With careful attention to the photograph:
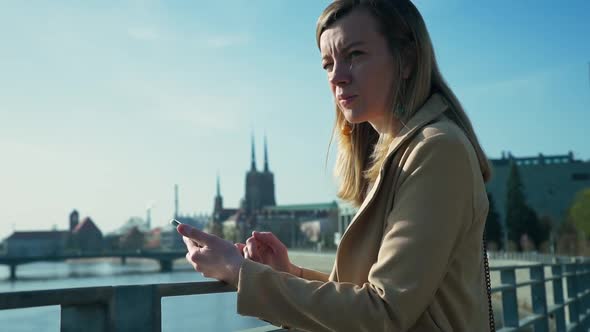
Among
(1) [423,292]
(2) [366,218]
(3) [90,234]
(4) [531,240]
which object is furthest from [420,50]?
(3) [90,234]

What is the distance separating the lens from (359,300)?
1.10 metres

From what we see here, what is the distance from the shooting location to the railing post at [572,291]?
5.30 metres

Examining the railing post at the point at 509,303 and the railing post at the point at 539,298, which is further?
the railing post at the point at 539,298

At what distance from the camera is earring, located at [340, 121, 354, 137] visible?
164 centimetres

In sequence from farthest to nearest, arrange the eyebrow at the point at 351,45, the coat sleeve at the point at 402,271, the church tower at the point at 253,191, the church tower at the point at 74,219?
the church tower at the point at 253,191
the church tower at the point at 74,219
the eyebrow at the point at 351,45
the coat sleeve at the point at 402,271

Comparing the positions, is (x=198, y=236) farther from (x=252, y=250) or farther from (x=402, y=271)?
(x=402, y=271)

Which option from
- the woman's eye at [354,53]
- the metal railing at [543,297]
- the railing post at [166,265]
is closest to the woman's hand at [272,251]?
the woman's eye at [354,53]

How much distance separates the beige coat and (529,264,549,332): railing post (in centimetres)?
287

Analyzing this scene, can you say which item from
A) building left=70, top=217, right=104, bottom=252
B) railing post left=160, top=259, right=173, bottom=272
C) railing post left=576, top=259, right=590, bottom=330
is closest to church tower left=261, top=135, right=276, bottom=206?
building left=70, top=217, right=104, bottom=252

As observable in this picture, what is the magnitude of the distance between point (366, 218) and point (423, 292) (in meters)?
0.20

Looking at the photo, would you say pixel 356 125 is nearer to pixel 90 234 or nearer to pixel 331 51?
pixel 331 51

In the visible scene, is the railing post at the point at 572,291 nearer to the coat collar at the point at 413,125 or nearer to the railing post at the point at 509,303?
the railing post at the point at 509,303

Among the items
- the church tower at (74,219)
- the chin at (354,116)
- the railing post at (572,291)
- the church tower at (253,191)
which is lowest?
the railing post at (572,291)

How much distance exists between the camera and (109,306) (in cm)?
121
